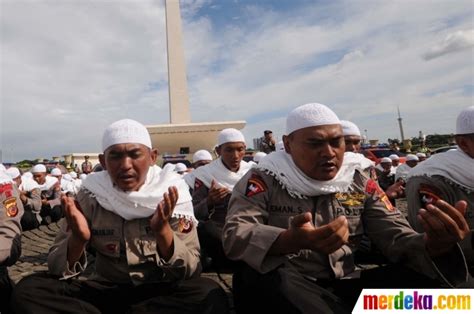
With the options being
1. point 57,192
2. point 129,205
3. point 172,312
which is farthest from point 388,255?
point 57,192

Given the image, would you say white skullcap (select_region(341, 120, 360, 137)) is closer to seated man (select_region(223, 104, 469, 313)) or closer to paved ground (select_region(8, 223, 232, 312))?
seated man (select_region(223, 104, 469, 313))

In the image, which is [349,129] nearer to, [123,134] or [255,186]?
[255,186]

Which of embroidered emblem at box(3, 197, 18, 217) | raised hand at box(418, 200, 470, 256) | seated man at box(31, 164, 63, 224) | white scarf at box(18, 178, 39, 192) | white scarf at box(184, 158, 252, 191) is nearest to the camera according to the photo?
raised hand at box(418, 200, 470, 256)

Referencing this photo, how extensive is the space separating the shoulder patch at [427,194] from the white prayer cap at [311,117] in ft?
3.17

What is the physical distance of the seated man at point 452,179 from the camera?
2.66 m

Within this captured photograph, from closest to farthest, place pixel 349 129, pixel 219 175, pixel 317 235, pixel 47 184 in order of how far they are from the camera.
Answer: pixel 317 235 < pixel 349 129 < pixel 219 175 < pixel 47 184

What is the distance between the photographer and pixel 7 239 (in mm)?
2660

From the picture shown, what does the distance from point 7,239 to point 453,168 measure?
3.15 m

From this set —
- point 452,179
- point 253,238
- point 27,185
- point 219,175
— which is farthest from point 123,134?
point 27,185

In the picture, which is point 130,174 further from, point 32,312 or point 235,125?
point 235,125

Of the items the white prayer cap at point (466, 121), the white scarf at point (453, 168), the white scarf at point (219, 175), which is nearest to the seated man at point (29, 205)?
the white scarf at point (219, 175)

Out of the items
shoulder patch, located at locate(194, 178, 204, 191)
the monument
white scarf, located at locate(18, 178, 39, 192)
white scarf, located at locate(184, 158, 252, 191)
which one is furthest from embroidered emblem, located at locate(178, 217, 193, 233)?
the monument

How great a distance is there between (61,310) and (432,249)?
80.6 inches

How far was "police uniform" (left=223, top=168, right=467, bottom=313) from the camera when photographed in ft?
6.36
